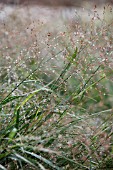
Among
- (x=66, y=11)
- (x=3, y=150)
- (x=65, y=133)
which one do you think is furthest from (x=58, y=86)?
(x=66, y=11)

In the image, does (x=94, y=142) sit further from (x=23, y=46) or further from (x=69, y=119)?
(x=23, y=46)

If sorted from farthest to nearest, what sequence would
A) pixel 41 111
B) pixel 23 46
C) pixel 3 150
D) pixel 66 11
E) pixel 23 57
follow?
pixel 66 11 → pixel 23 46 → pixel 23 57 → pixel 41 111 → pixel 3 150

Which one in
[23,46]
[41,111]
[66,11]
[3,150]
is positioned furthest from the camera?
[66,11]

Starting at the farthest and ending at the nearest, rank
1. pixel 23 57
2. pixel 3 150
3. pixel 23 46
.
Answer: pixel 23 46
pixel 23 57
pixel 3 150

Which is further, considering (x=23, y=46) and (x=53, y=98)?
(x=23, y=46)

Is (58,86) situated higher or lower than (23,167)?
higher

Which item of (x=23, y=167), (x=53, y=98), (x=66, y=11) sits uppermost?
(x=66, y=11)

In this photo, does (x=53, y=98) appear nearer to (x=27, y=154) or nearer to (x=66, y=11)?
(x=27, y=154)

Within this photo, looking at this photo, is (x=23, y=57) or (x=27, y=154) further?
(x=23, y=57)

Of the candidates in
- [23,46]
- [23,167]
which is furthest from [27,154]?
[23,46]
